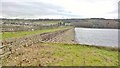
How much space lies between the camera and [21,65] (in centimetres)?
1744

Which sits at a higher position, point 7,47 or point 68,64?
point 7,47

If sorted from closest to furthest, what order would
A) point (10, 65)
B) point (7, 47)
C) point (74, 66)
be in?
point (10, 65)
point (74, 66)
point (7, 47)

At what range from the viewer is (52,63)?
19.0m

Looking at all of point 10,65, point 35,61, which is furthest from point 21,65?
point 35,61

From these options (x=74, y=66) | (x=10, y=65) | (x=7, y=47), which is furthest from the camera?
(x=7, y=47)

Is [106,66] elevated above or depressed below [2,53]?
below

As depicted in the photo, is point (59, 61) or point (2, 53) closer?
point (2, 53)

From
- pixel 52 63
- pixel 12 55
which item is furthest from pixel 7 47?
pixel 52 63

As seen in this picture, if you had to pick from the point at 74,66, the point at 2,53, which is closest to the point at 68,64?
the point at 74,66

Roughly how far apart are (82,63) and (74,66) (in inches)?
66.4

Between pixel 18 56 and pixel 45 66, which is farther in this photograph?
pixel 18 56

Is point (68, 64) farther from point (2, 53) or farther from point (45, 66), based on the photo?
point (2, 53)

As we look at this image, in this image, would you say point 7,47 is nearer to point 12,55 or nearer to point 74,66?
point 12,55

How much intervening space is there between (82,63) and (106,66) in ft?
6.65
